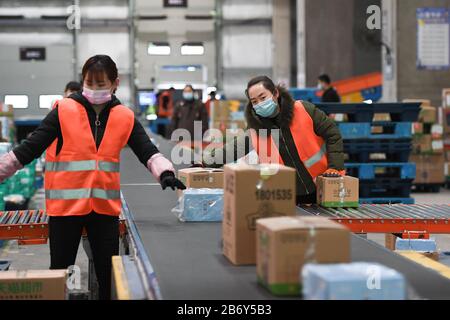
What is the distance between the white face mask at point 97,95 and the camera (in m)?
3.93

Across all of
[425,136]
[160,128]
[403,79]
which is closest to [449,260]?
[425,136]

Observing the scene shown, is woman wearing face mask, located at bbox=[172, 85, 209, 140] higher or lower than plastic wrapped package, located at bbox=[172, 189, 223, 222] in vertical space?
higher

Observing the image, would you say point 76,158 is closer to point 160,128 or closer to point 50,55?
point 160,128

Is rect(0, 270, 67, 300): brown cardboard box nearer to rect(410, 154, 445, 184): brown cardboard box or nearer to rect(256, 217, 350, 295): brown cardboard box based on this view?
rect(256, 217, 350, 295): brown cardboard box

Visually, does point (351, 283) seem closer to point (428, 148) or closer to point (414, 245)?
point (414, 245)

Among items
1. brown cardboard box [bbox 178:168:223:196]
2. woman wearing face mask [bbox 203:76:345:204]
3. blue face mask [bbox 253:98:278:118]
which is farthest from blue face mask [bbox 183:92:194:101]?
brown cardboard box [bbox 178:168:223:196]

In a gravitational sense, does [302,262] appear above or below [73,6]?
below

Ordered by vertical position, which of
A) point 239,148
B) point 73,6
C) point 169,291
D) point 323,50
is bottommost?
point 169,291

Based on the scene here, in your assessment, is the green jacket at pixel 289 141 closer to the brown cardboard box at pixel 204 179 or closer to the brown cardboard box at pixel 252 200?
the brown cardboard box at pixel 204 179

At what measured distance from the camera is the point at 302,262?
267 centimetres

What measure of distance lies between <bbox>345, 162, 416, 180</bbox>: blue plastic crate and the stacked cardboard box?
2689 mm

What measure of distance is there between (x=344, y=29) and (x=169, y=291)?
1789 cm

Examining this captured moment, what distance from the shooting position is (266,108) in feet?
16.8

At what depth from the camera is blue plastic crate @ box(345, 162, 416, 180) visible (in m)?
10.1
